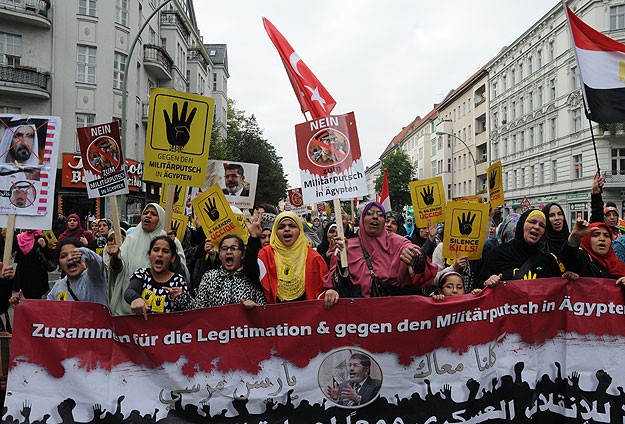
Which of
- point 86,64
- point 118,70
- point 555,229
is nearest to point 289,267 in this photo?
point 555,229

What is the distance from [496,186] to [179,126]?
5.31 m

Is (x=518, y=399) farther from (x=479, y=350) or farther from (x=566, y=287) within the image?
(x=566, y=287)

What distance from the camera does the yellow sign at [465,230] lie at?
217 inches

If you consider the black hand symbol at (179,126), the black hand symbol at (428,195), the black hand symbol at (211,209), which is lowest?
the black hand symbol at (211,209)

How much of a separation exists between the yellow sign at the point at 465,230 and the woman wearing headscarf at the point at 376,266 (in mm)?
1286

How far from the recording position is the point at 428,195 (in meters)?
8.01

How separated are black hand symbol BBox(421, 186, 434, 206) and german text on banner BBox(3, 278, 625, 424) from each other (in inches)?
154

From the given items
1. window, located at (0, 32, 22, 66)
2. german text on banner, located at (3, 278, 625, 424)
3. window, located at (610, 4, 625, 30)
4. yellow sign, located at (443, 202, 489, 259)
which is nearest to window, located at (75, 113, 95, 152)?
window, located at (0, 32, 22, 66)

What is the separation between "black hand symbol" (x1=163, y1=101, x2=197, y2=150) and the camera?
514 cm

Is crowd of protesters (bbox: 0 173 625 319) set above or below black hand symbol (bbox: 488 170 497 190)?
below

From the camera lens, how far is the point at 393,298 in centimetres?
406

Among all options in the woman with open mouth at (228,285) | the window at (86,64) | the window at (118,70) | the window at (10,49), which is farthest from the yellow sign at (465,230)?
the window at (118,70)

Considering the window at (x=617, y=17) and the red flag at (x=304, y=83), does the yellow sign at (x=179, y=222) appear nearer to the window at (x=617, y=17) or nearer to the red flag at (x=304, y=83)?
the red flag at (x=304, y=83)

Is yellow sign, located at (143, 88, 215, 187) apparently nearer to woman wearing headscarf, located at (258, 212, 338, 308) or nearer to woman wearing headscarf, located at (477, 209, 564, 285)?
woman wearing headscarf, located at (258, 212, 338, 308)
